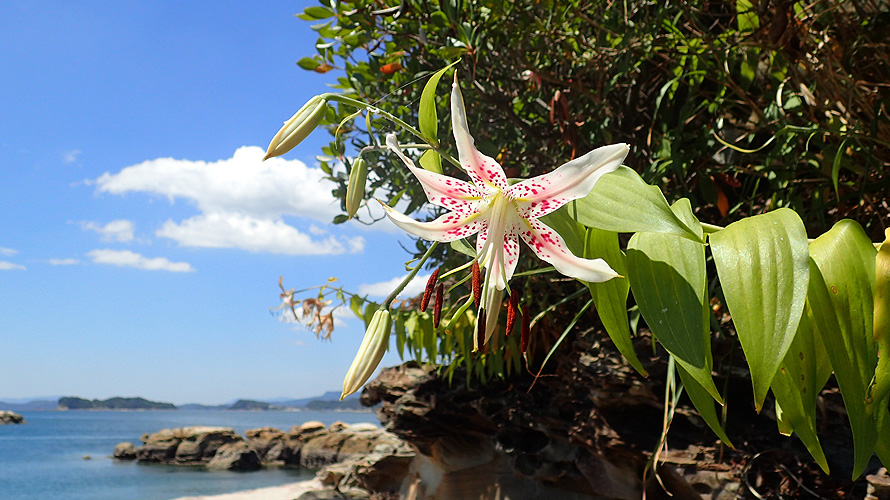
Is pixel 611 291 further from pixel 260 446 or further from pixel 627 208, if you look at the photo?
pixel 260 446

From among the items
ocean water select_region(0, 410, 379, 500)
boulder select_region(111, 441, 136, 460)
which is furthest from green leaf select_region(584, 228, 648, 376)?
boulder select_region(111, 441, 136, 460)

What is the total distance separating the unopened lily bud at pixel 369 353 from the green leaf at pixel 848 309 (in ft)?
0.93

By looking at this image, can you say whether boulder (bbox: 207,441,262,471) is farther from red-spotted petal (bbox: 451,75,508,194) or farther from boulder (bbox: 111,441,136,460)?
red-spotted petal (bbox: 451,75,508,194)

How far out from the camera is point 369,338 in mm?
441

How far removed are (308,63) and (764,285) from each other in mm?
1559

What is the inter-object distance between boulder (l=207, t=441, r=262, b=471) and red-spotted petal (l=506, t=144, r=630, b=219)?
679 inches

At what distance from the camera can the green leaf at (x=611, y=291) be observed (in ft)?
1.41

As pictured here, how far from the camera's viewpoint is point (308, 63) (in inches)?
66.2

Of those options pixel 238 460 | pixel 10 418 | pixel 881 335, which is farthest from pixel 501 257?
pixel 10 418

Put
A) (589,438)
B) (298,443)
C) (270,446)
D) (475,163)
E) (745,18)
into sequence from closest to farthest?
(475,163) < (745,18) < (589,438) < (298,443) < (270,446)

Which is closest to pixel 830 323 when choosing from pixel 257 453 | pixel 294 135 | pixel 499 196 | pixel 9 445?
pixel 499 196

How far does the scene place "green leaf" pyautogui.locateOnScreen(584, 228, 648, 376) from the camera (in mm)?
431

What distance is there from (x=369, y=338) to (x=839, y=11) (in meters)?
1.43

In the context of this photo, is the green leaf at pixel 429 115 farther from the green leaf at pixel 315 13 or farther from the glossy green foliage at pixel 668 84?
the green leaf at pixel 315 13
